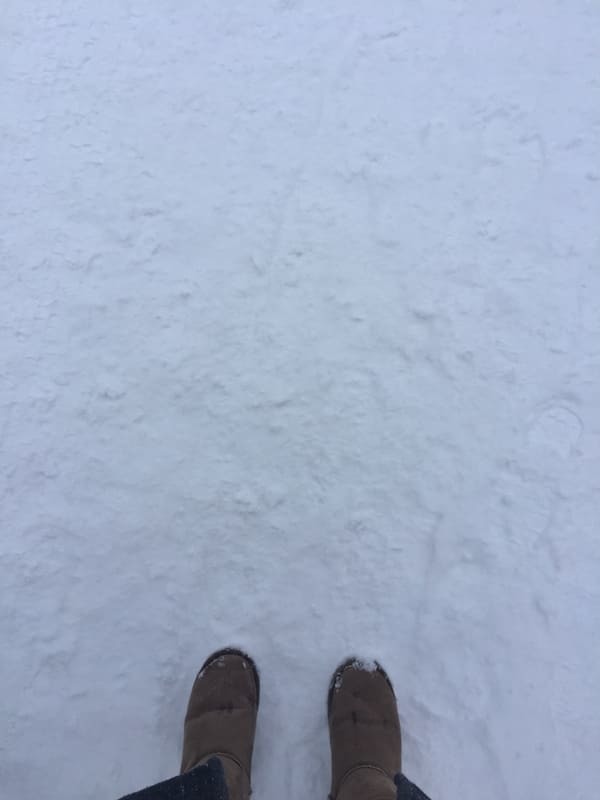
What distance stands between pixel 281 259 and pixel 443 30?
100 centimetres

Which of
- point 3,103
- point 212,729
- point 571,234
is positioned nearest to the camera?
point 212,729

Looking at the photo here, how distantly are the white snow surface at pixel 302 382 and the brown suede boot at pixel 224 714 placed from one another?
0.05 m

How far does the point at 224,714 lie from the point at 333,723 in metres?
0.28

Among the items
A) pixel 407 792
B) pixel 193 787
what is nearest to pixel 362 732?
pixel 407 792

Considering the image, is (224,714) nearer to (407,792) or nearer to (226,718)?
(226,718)

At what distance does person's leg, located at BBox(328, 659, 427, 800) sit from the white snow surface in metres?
0.05

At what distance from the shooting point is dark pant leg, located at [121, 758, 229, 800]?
1.20 metres

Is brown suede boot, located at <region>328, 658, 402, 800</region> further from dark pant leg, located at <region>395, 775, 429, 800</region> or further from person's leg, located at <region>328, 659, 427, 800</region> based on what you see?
dark pant leg, located at <region>395, 775, 429, 800</region>

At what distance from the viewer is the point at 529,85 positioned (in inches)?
76.5

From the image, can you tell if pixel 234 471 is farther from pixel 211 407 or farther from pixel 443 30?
pixel 443 30

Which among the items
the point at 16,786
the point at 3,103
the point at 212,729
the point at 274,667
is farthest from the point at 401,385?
the point at 3,103

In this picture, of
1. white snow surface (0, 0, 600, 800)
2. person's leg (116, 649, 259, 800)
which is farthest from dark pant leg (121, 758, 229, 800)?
white snow surface (0, 0, 600, 800)

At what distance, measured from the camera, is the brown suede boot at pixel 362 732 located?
142 cm

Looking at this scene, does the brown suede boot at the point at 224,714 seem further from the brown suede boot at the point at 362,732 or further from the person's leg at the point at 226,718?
the brown suede boot at the point at 362,732
